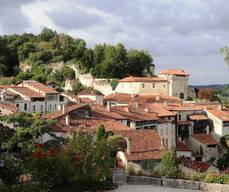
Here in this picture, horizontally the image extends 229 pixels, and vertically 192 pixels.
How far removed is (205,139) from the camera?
5428 cm

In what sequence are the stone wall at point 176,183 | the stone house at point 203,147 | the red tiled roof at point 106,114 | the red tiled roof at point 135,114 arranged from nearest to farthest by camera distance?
1. the stone wall at point 176,183
2. the red tiled roof at point 106,114
3. the red tiled roof at point 135,114
4. the stone house at point 203,147

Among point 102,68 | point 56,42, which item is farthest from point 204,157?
point 56,42

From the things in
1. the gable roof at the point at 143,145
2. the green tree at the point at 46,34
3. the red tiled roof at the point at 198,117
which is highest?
the green tree at the point at 46,34

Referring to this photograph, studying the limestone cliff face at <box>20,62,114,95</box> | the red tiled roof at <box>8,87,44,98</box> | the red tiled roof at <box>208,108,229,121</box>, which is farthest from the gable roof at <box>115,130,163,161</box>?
the limestone cliff face at <box>20,62,114,95</box>

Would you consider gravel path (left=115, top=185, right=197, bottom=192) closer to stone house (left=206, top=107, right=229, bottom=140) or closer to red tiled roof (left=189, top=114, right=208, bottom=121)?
red tiled roof (left=189, top=114, right=208, bottom=121)

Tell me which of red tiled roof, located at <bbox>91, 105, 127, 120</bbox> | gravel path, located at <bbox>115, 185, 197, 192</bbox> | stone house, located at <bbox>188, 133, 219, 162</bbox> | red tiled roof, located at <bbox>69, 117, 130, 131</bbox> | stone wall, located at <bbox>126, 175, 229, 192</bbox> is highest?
red tiled roof, located at <bbox>91, 105, 127, 120</bbox>

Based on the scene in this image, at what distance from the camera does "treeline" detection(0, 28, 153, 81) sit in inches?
3088

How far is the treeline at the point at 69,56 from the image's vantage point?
7844cm

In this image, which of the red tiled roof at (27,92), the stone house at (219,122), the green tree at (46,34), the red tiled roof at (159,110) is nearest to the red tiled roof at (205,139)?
the stone house at (219,122)

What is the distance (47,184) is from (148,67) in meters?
64.8

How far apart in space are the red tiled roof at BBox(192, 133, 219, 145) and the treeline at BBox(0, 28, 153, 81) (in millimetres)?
25442

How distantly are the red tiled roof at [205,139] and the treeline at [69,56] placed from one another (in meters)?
25.4

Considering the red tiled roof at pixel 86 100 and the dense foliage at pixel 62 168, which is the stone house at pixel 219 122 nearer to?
the red tiled roof at pixel 86 100

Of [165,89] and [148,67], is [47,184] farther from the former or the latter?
[148,67]
